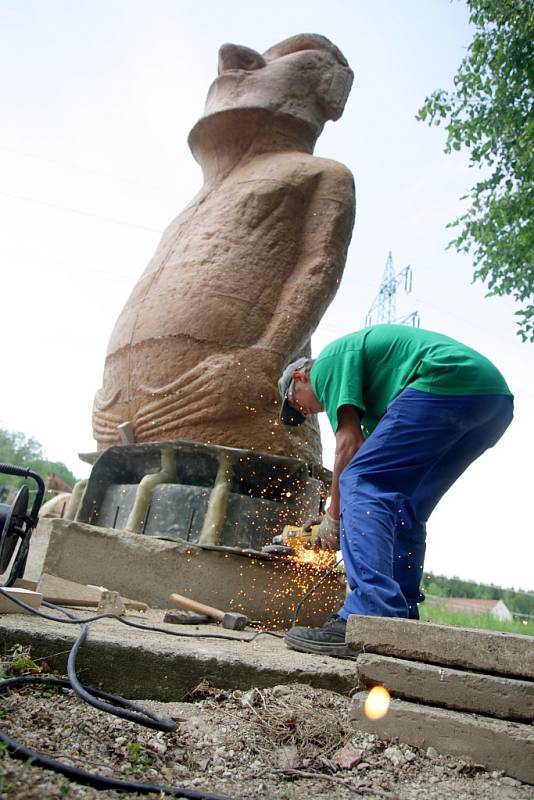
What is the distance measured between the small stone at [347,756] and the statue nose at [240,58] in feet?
16.6

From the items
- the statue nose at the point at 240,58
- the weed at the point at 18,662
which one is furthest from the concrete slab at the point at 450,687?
the statue nose at the point at 240,58

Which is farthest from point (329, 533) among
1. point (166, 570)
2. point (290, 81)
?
point (290, 81)

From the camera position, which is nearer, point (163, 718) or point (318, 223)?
point (163, 718)

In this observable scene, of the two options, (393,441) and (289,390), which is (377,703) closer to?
(393,441)

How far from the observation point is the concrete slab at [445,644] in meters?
1.48

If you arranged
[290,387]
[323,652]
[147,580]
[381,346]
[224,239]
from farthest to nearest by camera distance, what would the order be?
[224,239], [147,580], [290,387], [381,346], [323,652]

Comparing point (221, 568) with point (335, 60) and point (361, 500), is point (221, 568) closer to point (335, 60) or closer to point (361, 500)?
point (361, 500)

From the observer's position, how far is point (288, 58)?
5082 mm

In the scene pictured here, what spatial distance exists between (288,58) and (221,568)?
3.99 meters

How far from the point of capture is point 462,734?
144 centimetres

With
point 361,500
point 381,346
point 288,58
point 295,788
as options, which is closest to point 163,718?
point 295,788

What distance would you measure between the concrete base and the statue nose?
3.87 meters

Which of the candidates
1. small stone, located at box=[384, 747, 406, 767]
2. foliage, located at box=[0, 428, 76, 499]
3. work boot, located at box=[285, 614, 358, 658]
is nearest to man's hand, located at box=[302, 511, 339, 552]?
work boot, located at box=[285, 614, 358, 658]

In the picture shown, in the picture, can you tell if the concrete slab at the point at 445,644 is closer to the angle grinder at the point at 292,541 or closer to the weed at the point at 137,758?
the weed at the point at 137,758
